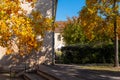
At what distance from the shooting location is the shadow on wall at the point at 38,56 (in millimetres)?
26078

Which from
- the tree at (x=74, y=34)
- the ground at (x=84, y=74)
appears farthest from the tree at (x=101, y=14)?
the tree at (x=74, y=34)

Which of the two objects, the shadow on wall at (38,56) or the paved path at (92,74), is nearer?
the paved path at (92,74)

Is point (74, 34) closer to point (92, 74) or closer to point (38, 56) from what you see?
point (38, 56)

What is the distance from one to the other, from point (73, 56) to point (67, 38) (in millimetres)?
20612

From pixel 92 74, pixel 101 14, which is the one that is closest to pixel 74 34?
pixel 101 14

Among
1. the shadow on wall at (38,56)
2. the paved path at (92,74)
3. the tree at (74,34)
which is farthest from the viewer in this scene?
the tree at (74,34)

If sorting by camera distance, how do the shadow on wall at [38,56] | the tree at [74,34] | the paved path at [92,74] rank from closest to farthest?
the paved path at [92,74] → the shadow on wall at [38,56] → the tree at [74,34]

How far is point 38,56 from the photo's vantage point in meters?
26.4

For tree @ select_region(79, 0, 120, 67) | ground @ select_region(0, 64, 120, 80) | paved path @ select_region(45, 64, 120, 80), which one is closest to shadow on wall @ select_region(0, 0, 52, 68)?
ground @ select_region(0, 64, 120, 80)

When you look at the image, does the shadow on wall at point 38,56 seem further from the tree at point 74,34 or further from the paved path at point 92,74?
the tree at point 74,34

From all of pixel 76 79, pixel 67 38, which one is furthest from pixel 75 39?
pixel 76 79

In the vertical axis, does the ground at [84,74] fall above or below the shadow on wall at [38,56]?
below

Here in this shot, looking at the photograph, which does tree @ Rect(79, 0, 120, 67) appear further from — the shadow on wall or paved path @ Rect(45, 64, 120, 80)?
paved path @ Rect(45, 64, 120, 80)

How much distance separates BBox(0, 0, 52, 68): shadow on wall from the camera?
26078 millimetres
